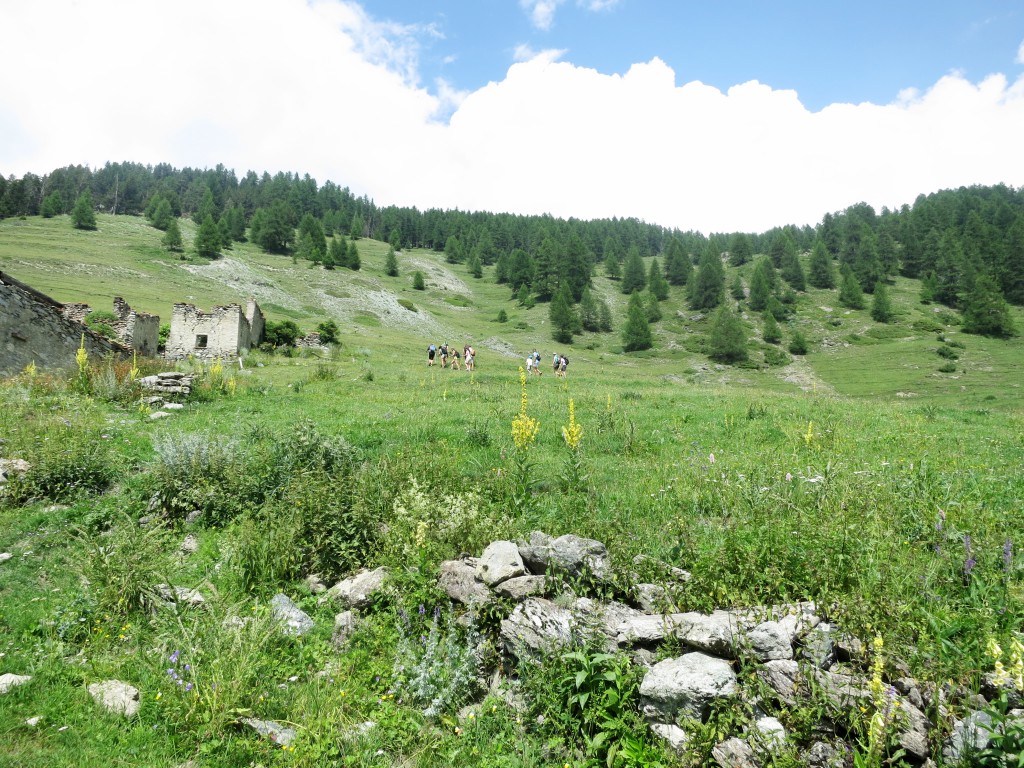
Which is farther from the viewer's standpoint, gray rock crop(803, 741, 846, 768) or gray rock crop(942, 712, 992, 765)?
gray rock crop(803, 741, 846, 768)

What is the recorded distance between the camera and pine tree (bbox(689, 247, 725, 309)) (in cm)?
11500

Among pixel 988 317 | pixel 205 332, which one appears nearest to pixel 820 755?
pixel 205 332

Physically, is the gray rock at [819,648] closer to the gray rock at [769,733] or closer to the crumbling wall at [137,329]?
the gray rock at [769,733]

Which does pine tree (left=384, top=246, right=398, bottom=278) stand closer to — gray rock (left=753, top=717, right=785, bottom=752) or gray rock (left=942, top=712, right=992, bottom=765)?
gray rock (left=753, top=717, right=785, bottom=752)

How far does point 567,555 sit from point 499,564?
713 mm

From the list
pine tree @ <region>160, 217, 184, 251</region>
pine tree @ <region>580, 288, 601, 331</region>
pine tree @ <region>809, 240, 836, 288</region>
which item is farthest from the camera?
pine tree @ <region>809, 240, 836, 288</region>

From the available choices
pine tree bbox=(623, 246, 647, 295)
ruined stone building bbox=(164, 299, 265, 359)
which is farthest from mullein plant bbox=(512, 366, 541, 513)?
pine tree bbox=(623, 246, 647, 295)

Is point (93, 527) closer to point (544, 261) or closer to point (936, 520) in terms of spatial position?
point (936, 520)

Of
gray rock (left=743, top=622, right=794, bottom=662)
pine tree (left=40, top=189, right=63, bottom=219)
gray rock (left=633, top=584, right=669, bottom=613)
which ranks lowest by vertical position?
gray rock (left=633, top=584, right=669, bottom=613)

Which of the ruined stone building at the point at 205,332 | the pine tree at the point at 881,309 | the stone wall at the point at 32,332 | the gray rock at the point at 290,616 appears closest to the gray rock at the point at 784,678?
the gray rock at the point at 290,616

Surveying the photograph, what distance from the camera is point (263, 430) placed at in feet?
34.4

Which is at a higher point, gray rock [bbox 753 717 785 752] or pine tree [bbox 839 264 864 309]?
pine tree [bbox 839 264 864 309]

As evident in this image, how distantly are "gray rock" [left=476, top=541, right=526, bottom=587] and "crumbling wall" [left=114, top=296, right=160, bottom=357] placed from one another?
32.0 meters

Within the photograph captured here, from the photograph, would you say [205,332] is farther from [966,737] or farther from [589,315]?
[589,315]
